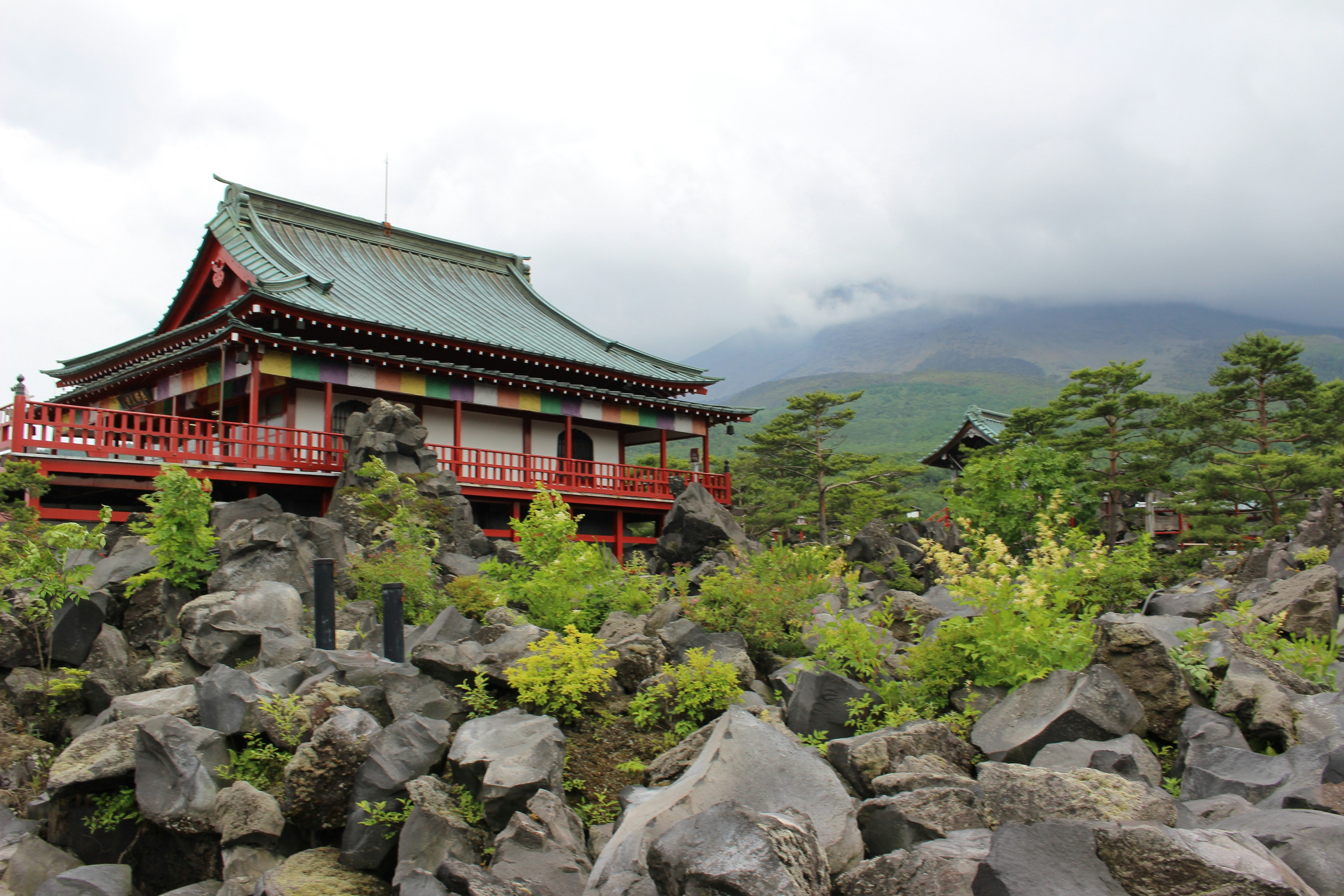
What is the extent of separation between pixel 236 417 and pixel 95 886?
18.1 meters

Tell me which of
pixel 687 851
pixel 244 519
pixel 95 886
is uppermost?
pixel 244 519

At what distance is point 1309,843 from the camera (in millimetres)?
5746

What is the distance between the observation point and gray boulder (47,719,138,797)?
8.98 metres

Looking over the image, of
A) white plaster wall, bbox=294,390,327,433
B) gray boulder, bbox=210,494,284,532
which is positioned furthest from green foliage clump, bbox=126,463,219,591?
white plaster wall, bbox=294,390,327,433

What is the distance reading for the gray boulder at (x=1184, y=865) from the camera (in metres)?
5.06

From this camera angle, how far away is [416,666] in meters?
10.2

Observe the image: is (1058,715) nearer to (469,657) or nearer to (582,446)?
(469,657)

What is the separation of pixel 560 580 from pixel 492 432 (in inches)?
531

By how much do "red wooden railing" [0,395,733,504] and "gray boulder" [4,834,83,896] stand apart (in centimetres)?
868

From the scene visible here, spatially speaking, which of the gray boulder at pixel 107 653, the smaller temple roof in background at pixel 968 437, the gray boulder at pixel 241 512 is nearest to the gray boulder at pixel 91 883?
the gray boulder at pixel 107 653

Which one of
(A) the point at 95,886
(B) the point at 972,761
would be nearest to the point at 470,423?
(A) the point at 95,886

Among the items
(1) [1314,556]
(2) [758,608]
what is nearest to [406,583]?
(2) [758,608]

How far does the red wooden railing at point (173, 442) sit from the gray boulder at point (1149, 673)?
50.7ft

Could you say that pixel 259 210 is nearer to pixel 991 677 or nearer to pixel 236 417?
pixel 236 417
